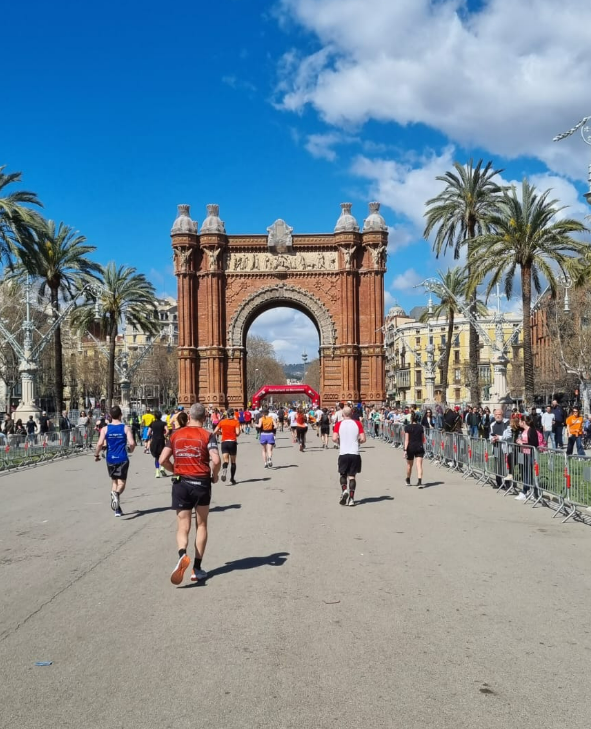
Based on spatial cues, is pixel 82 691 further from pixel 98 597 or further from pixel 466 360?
pixel 466 360

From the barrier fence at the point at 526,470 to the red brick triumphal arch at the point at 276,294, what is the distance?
3090 centimetres

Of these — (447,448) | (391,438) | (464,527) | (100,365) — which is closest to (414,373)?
(100,365)

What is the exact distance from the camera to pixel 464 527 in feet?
34.8

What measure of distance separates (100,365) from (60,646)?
269ft

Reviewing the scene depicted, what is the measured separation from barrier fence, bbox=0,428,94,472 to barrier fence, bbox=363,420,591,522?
40.6 ft

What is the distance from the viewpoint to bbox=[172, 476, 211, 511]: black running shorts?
7.55 meters

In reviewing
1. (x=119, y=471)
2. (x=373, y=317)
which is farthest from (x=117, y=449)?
(x=373, y=317)

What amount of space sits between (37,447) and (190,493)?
18617mm

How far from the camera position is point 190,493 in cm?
755

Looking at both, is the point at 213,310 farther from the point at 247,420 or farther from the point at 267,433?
the point at 267,433

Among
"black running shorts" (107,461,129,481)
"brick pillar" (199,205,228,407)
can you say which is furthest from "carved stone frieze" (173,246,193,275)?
"black running shorts" (107,461,129,481)

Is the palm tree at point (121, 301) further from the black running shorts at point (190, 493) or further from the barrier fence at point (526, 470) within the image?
the black running shorts at point (190, 493)

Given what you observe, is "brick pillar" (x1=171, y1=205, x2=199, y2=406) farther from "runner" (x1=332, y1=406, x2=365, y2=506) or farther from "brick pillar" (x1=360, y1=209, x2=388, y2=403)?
"runner" (x1=332, y1=406, x2=365, y2=506)

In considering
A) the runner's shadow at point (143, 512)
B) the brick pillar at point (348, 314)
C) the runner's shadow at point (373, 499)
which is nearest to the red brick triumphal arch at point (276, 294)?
the brick pillar at point (348, 314)
